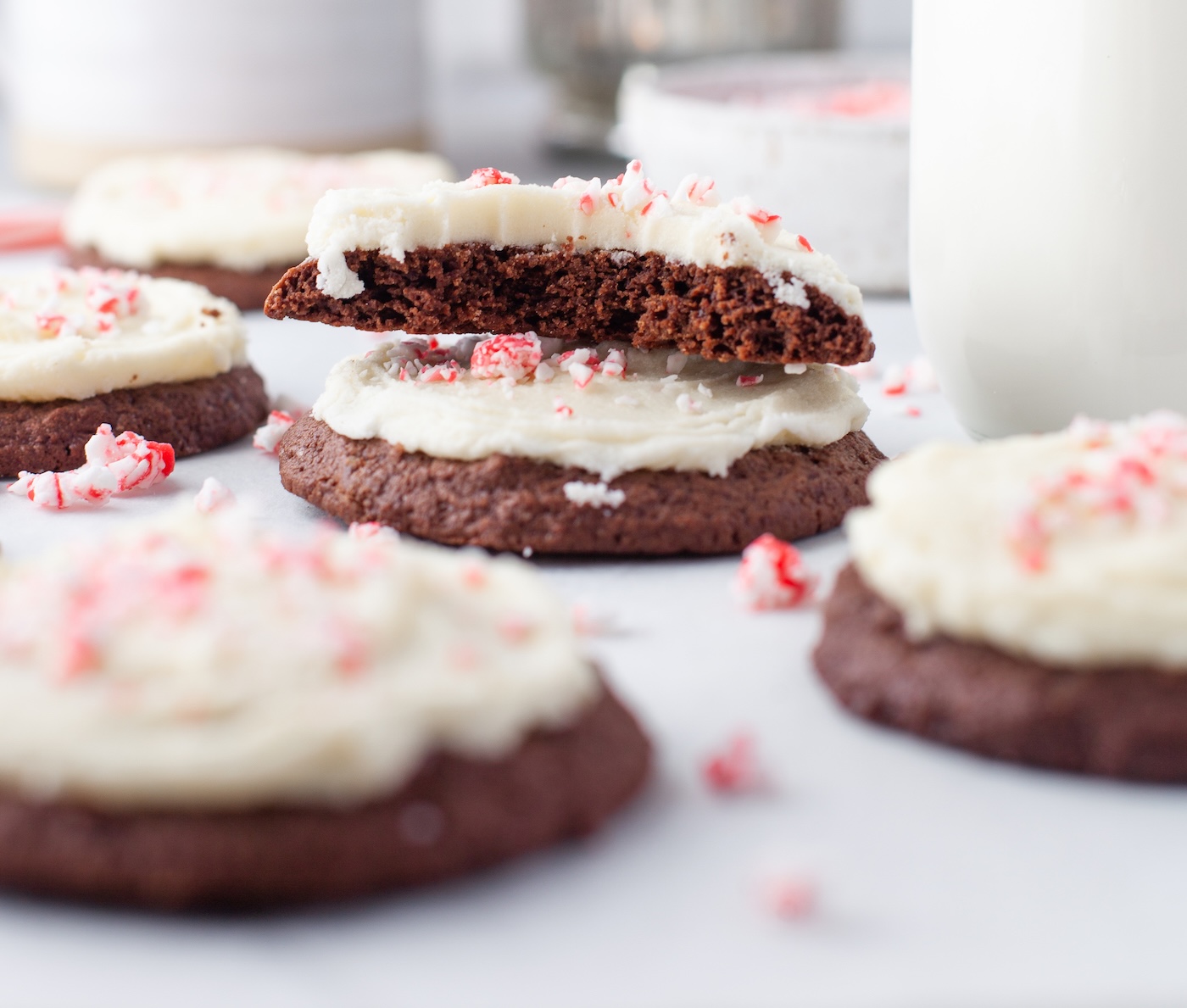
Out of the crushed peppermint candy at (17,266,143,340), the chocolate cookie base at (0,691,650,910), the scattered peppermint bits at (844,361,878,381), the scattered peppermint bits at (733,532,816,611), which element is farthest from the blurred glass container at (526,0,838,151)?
the chocolate cookie base at (0,691,650,910)

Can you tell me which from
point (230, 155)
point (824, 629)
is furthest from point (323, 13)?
point (824, 629)

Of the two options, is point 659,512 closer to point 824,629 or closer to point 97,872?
point 824,629

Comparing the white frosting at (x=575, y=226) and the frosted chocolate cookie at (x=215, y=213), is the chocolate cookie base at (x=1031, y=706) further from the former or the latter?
the frosted chocolate cookie at (x=215, y=213)

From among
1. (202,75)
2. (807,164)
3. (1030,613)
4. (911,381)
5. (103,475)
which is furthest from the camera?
(202,75)

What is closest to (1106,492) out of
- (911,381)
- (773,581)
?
(773,581)

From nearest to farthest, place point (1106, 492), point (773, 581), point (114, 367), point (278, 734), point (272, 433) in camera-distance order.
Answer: point (278, 734), point (1106, 492), point (773, 581), point (114, 367), point (272, 433)

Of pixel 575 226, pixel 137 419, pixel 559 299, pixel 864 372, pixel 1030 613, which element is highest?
pixel 575 226

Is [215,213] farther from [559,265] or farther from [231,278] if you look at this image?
[559,265]
